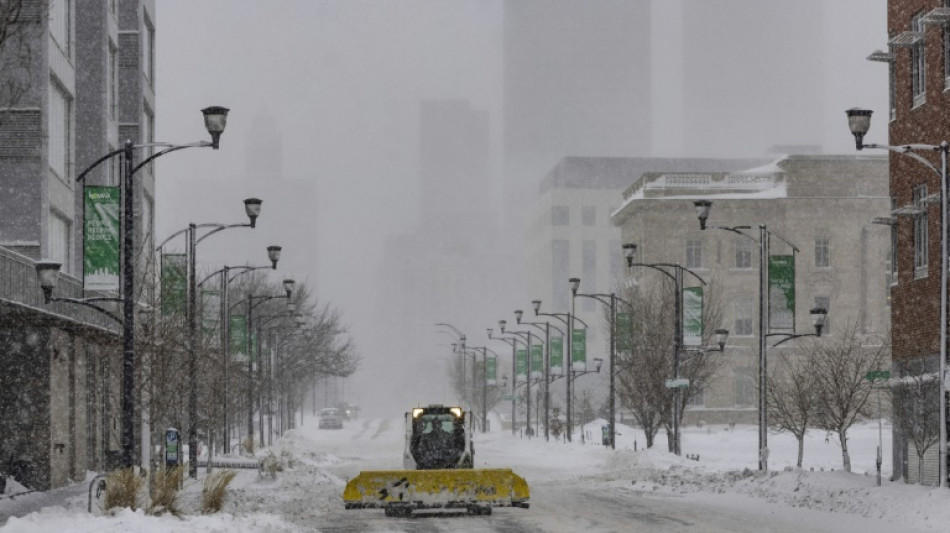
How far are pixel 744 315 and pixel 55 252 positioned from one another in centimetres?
6909

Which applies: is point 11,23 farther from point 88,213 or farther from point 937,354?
point 937,354

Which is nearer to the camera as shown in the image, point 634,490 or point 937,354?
point 937,354

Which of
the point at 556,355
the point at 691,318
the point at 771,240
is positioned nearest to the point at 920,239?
the point at 691,318

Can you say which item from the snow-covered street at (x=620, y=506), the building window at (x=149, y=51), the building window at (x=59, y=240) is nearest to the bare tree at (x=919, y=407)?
the snow-covered street at (x=620, y=506)

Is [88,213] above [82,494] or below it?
above

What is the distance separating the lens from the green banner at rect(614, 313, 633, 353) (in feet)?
184

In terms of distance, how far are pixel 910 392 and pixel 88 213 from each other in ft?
66.4

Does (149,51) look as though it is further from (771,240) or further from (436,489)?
(771,240)

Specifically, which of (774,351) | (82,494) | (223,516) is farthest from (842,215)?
(223,516)

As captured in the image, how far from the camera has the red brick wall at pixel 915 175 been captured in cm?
3519

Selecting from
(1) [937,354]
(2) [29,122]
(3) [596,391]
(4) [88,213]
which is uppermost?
(2) [29,122]

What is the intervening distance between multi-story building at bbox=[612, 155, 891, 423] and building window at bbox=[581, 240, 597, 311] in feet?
254

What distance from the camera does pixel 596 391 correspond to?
169 meters

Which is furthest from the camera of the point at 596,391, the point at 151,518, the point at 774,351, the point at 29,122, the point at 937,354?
the point at 596,391
